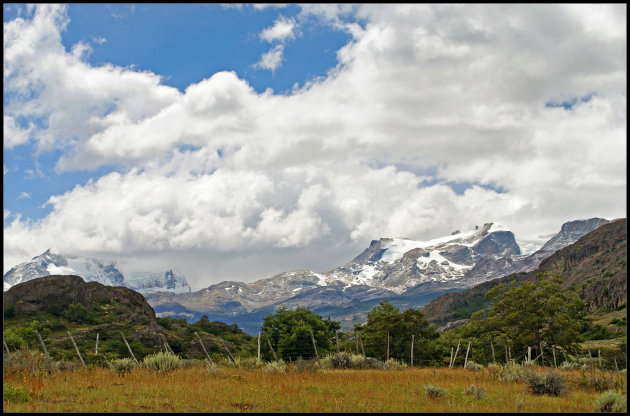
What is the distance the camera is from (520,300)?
45.4 meters

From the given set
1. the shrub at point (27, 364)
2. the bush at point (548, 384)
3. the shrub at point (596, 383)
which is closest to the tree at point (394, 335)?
the shrub at point (596, 383)

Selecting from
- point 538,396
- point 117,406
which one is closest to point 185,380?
point 117,406

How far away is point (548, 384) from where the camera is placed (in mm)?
18938

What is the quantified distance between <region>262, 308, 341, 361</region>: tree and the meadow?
2722 cm

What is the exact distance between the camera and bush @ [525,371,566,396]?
61.5ft

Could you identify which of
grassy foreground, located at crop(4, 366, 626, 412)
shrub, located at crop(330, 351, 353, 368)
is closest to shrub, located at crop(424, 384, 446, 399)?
grassy foreground, located at crop(4, 366, 626, 412)

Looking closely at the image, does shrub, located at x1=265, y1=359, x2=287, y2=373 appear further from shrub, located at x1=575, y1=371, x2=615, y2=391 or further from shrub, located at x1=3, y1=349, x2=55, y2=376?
shrub, located at x1=575, y1=371, x2=615, y2=391

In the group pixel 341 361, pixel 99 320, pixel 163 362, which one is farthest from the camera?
pixel 99 320

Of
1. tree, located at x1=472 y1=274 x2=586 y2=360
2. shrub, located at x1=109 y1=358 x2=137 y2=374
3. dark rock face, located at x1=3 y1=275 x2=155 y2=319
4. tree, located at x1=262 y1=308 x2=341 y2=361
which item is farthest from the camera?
dark rock face, located at x1=3 y1=275 x2=155 y2=319

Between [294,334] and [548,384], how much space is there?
3580cm

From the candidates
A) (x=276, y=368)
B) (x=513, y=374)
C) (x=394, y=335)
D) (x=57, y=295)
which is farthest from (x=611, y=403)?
(x=57, y=295)

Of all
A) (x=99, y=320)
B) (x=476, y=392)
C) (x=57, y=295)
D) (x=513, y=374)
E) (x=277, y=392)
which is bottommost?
(x=99, y=320)

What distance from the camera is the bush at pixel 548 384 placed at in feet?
61.5

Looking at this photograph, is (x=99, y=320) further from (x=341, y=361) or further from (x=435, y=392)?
(x=435, y=392)
